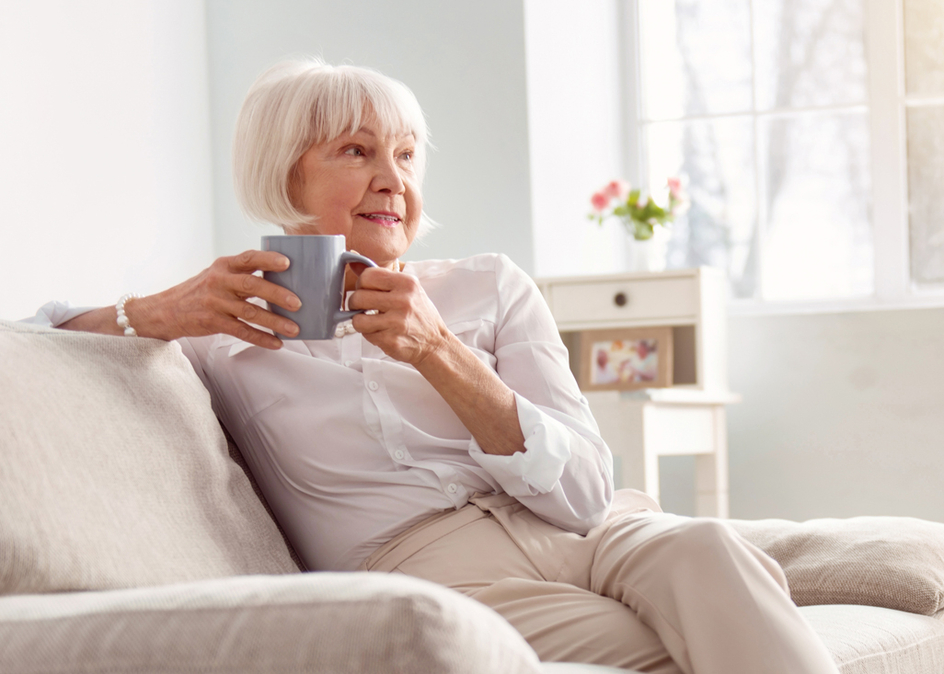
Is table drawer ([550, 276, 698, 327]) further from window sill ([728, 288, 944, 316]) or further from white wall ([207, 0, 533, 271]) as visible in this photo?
window sill ([728, 288, 944, 316])

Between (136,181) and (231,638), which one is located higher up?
(136,181)

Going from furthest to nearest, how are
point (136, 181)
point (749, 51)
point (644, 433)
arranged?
point (749, 51) → point (136, 181) → point (644, 433)

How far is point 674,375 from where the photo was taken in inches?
113

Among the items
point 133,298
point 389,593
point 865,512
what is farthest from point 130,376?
point 865,512

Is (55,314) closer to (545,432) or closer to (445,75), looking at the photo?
(545,432)

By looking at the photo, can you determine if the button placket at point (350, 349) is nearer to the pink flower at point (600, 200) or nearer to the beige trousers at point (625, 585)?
the beige trousers at point (625, 585)

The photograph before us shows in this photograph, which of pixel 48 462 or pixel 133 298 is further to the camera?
pixel 133 298

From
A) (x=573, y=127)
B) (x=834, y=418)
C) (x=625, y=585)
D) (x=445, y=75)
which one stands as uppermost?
(x=445, y=75)

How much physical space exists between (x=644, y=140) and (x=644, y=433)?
4.16 ft

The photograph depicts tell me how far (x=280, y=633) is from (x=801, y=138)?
9.93 feet

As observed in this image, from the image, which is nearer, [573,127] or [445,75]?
[445,75]

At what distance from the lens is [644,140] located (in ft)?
11.3

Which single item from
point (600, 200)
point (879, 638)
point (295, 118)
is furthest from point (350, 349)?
point (600, 200)

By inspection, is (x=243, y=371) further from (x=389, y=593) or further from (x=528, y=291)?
(x=389, y=593)
